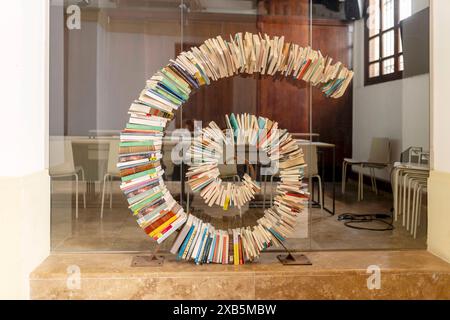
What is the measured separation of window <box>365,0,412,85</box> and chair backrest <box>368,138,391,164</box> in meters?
0.42

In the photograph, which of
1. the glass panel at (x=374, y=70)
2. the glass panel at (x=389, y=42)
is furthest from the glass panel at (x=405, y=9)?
the glass panel at (x=374, y=70)

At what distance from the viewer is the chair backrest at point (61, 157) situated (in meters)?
3.06

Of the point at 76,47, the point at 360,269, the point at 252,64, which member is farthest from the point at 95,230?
the point at 360,269

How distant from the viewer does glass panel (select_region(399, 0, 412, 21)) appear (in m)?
3.20

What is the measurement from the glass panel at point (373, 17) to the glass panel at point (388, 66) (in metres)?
0.22

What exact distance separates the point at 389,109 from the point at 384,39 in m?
0.49

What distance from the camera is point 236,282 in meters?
2.61

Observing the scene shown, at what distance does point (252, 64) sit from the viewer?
297 cm

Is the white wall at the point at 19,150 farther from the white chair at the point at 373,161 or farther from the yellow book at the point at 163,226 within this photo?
the white chair at the point at 373,161

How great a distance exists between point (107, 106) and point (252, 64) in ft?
3.31

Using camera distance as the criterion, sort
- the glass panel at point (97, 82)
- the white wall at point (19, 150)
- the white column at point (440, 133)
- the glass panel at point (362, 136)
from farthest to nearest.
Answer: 1. the glass panel at point (362, 136)
2. the glass panel at point (97, 82)
3. the white column at point (440, 133)
4. the white wall at point (19, 150)

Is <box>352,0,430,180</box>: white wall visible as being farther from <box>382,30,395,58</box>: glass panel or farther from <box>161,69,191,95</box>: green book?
<box>161,69,191,95</box>: green book

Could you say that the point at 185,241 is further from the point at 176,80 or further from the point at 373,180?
the point at 373,180
